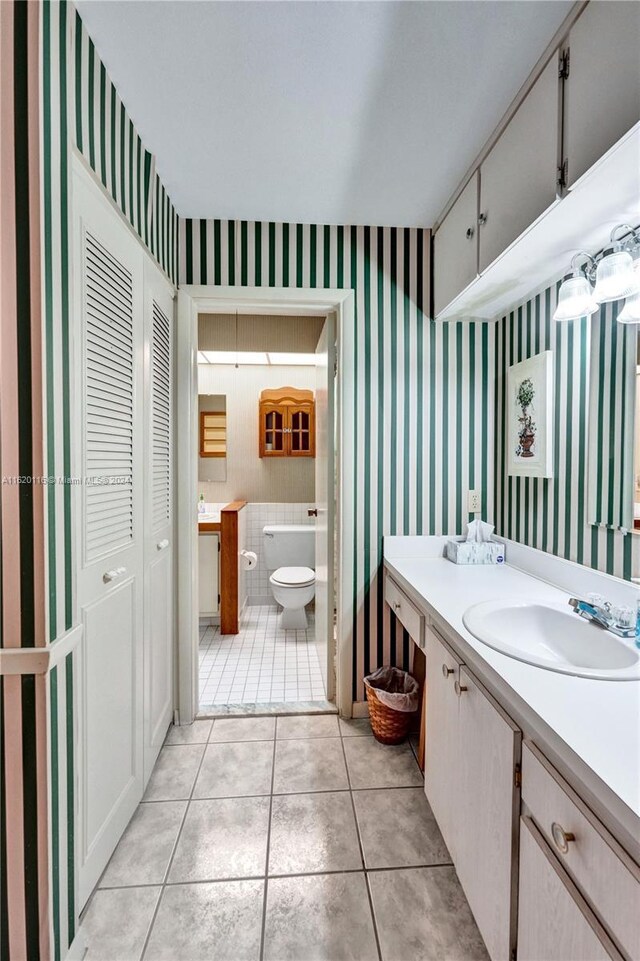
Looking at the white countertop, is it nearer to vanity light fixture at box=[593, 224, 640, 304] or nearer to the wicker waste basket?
the wicker waste basket

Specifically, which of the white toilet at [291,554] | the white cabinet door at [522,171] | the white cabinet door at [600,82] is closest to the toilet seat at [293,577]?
the white toilet at [291,554]

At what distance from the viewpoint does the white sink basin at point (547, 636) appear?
3.61 feet

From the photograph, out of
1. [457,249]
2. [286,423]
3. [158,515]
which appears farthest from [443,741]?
[286,423]

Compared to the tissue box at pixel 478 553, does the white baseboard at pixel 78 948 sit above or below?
below

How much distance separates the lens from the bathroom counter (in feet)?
2.15

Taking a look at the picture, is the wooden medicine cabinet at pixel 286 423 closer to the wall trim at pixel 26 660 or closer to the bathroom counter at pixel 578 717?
the bathroom counter at pixel 578 717

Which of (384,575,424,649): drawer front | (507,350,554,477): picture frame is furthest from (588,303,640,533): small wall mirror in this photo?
(384,575,424,649): drawer front

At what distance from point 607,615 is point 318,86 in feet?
5.88

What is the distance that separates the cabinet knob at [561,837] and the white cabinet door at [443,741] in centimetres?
46

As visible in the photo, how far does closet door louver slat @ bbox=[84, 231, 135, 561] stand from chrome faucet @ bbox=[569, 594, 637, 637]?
1.44m

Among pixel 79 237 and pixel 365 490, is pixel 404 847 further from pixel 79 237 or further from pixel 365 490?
pixel 79 237

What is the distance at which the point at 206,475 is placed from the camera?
4.04 metres

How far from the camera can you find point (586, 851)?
0.71 m

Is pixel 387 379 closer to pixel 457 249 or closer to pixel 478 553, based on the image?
pixel 457 249
